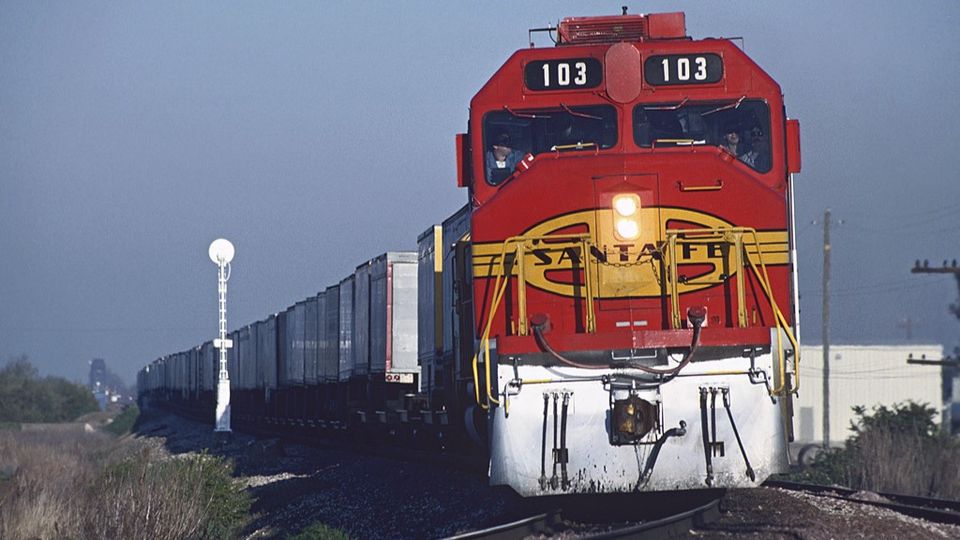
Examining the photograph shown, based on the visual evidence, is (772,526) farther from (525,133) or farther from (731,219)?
(525,133)

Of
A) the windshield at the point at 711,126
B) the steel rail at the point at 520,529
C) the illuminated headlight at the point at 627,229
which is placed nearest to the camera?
the steel rail at the point at 520,529

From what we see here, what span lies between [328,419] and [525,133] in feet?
63.0

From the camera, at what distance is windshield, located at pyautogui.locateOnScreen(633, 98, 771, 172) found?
35.2ft

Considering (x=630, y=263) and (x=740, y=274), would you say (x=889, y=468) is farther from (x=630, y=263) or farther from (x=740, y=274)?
(x=630, y=263)

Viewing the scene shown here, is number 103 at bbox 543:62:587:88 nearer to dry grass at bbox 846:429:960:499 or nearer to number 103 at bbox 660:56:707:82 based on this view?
number 103 at bbox 660:56:707:82

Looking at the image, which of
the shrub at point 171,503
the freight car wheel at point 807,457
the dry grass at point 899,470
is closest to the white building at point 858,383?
the freight car wheel at point 807,457

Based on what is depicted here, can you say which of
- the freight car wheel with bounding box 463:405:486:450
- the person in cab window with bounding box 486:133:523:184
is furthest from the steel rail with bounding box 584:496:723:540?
the person in cab window with bounding box 486:133:523:184

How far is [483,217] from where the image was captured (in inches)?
419

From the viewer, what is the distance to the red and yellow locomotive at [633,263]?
32.1 feet

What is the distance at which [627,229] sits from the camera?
10.4 metres

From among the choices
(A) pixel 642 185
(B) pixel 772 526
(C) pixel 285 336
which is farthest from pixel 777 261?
(C) pixel 285 336

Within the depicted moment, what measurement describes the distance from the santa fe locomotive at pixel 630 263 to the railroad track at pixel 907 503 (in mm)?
1788

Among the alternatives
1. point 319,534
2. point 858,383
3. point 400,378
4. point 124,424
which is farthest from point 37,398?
point 319,534

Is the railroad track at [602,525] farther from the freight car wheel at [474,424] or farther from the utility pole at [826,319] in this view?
the utility pole at [826,319]
